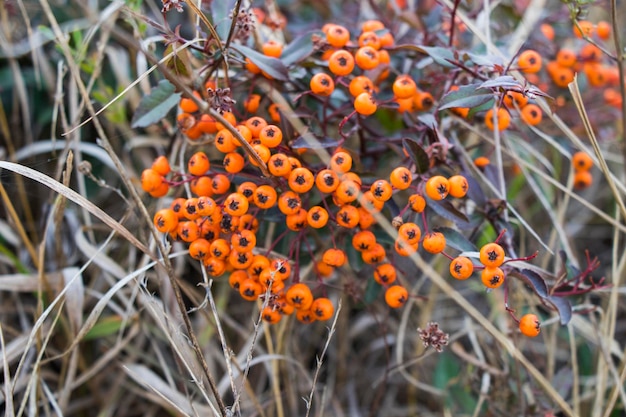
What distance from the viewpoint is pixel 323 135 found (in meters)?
1.60

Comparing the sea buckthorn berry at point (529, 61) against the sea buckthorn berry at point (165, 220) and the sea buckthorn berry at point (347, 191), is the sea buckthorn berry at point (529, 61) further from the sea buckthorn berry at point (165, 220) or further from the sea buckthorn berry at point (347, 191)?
the sea buckthorn berry at point (165, 220)

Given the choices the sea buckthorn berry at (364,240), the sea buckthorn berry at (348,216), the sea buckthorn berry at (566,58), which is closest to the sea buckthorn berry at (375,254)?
the sea buckthorn berry at (364,240)

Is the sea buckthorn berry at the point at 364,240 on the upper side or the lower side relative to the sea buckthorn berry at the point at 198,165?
lower

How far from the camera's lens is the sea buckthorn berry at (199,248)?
142 cm

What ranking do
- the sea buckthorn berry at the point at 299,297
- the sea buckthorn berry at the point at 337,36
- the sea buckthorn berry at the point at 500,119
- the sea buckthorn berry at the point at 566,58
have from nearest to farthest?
the sea buckthorn berry at the point at 299,297 < the sea buckthorn berry at the point at 337,36 < the sea buckthorn berry at the point at 500,119 < the sea buckthorn berry at the point at 566,58

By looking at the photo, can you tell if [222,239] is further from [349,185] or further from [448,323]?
[448,323]

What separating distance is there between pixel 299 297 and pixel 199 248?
28cm

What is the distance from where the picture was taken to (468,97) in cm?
148

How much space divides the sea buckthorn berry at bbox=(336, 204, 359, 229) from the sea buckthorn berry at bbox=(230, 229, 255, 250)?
0.74ft

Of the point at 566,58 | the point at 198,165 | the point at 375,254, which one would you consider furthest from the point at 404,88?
the point at 566,58

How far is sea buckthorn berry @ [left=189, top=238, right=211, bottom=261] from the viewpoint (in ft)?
4.67

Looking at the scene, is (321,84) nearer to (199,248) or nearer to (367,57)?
(367,57)

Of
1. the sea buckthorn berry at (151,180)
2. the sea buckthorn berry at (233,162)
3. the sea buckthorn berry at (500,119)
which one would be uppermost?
the sea buckthorn berry at (500,119)

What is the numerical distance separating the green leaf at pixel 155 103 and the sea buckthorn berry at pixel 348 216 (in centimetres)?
59
